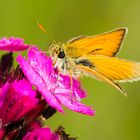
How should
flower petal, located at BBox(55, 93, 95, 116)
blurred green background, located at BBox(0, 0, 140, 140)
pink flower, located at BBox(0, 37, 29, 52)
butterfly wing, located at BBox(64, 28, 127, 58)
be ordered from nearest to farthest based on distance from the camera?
flower petal, located at BBox(55, 93, 95, 116), pink flower, located at BBox(0, 37, 29, 52), butterfly wing, located at BBox(64, 28, 127, 58), blurred green background, located at BBox(0, 0, 140, 140)

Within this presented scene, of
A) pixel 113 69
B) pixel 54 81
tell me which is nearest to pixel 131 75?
pixel 113 69

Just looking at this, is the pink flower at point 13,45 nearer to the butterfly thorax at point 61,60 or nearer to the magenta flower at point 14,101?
the butterfly thorax at point 61,60

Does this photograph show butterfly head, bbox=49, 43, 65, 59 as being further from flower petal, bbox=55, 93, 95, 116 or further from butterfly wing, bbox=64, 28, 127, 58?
flower petal, bbox=55, 93, 95, 116

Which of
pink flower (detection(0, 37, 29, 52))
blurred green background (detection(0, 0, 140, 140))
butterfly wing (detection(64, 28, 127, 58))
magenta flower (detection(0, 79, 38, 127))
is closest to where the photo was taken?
magenta flower (detection(0, 79, 38, 127))

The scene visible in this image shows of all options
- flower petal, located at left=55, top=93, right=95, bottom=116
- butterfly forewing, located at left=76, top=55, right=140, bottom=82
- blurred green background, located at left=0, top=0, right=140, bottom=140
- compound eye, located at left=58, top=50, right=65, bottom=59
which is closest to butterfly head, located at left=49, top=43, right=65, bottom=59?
compound eye, located at left=58, top=50, right=65, bottom=59

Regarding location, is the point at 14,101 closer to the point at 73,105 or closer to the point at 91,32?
the point at 73,105
